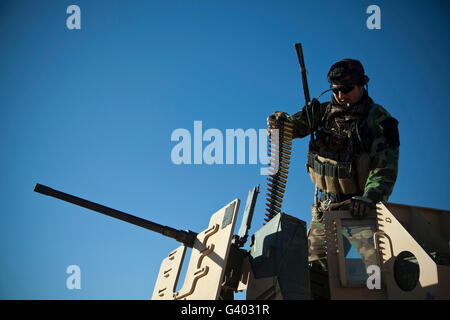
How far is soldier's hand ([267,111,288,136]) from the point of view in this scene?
773 cm

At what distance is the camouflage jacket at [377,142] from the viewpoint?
248 inches

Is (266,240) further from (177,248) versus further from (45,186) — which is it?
(45,186)

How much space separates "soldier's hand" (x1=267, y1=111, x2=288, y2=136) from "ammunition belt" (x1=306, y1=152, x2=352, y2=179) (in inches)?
28.7

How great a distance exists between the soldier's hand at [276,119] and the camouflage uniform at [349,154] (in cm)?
41

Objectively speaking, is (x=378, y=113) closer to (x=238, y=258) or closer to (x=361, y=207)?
(x=361, y=207)

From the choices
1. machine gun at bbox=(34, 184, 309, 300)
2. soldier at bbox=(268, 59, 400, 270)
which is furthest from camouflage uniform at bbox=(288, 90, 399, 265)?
machine gun at bbox=(34, 184, 309, 300)

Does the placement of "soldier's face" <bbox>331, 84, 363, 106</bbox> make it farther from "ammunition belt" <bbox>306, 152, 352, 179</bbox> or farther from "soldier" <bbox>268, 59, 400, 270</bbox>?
"ammunition belt" <bbox>306, 152, 352, 179</bbox>

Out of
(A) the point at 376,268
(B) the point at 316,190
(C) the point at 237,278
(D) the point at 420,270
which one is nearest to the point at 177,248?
(C) the point at 237,278

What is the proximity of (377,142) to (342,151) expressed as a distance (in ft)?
1.67

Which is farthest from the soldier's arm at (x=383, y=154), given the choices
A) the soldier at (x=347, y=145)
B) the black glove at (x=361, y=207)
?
the black glove at (x=361, y=207)

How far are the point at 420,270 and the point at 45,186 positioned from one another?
4491mm

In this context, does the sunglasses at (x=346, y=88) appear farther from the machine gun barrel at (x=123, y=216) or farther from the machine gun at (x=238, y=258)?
the machine gun barrel at (x=123, y=216)

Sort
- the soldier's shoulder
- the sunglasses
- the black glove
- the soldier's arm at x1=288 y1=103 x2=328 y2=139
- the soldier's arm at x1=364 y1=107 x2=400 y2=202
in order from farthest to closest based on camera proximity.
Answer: the soldier's arm at x1=288 y1=103 x2=328 y2=139, the sunglasses, the soldier's shoulder, the soldier's arm at x1=364 y1=107 x2=400 y2=202, the black glove

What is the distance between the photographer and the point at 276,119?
7.75 meters
